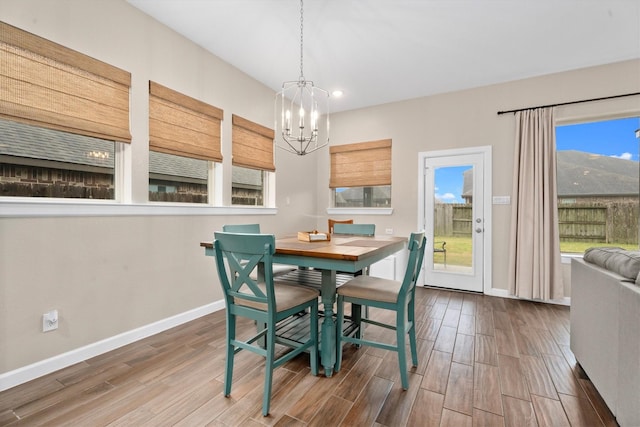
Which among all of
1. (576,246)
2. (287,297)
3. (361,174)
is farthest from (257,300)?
(576,246)

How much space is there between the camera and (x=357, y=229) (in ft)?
10.5

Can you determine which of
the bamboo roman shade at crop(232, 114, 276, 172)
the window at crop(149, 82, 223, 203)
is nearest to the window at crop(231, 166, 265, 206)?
the bamboo roman shade at crop(232, 114, 276, 172)

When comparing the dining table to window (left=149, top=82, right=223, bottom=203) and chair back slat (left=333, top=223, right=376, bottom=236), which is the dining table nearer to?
chair back slat (left=333, top=223, right=376, bottom=236)

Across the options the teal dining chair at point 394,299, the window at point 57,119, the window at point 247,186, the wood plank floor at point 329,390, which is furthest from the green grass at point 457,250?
the window at point 57,119

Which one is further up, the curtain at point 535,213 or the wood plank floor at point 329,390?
the curtain at point 535,213

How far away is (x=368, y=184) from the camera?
4.75 m

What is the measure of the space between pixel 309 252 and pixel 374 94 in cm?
336

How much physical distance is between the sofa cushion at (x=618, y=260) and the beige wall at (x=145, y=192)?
6.84ft

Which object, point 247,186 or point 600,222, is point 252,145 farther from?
point 600,222

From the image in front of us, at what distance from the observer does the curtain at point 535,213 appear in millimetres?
3490

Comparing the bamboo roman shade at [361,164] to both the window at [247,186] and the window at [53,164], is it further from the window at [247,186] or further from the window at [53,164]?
the window at [53,164]

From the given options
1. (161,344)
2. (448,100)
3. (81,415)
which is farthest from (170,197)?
(448,100)

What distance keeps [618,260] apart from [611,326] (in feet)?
1.16

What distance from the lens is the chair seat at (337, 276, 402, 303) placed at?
186 cm
